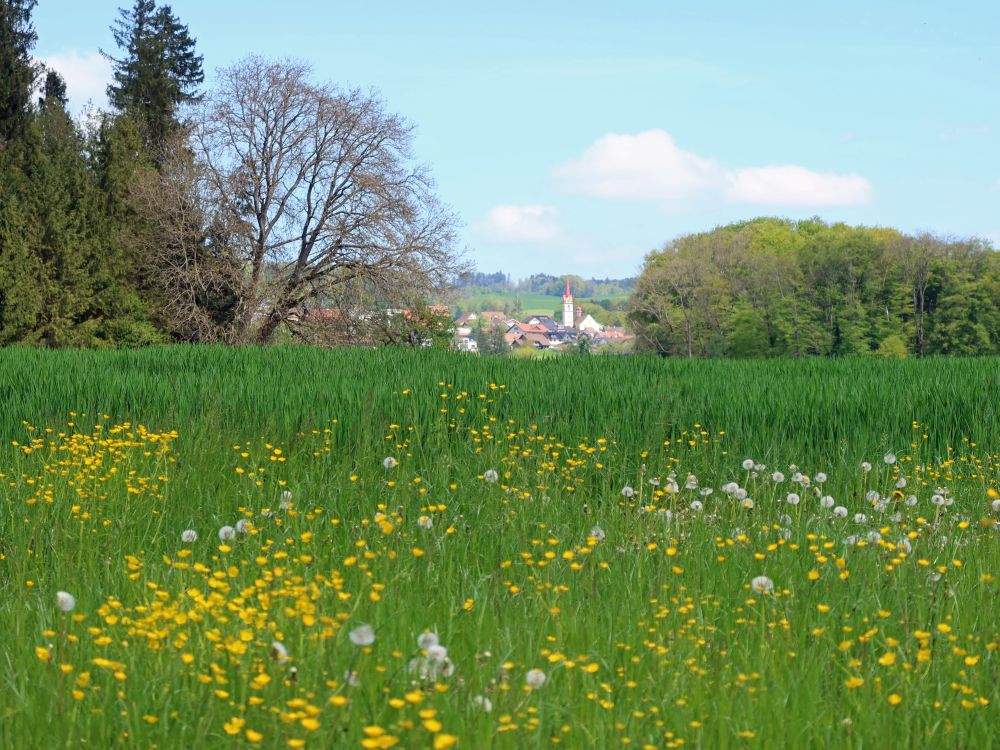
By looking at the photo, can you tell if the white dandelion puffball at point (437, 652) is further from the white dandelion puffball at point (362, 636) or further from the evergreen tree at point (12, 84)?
the evergreen tree at point (12, 84)

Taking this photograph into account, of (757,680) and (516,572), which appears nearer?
(757,680)

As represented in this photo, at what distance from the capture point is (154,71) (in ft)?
131

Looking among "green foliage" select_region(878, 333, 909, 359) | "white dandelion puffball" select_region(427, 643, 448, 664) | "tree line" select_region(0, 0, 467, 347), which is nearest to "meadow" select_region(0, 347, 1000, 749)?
"white dandelion puffball" select_region(427, 643, 448, 664)

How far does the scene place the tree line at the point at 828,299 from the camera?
61375mm

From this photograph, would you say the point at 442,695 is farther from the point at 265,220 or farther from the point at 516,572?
the point at 265,220

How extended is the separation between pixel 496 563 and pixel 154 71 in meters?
40.5

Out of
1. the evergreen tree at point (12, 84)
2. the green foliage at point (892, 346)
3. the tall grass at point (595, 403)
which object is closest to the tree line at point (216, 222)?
the evergreen tree at point (12, 84)

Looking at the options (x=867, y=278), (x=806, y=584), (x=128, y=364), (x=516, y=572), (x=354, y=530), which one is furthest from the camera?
(x=867, y=278)

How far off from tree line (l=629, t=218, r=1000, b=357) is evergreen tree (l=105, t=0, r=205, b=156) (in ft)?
128

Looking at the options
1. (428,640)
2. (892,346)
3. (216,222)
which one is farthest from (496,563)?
(892,346)

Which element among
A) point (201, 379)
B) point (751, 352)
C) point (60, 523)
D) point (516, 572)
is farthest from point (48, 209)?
point (751, 352)

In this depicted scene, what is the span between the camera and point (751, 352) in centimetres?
6794

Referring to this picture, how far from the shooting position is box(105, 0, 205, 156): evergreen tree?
127 ft

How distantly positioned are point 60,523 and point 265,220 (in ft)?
99.4
